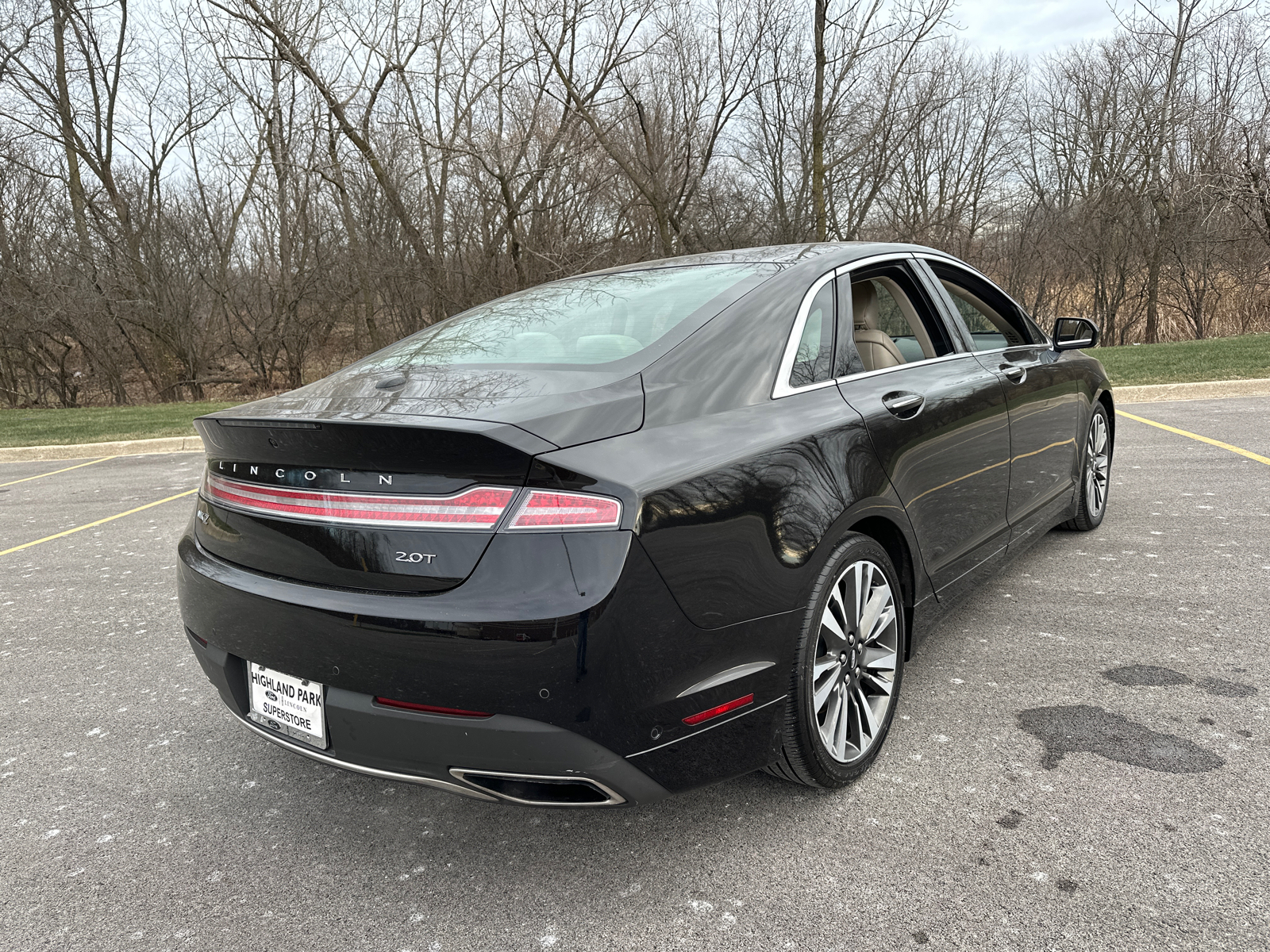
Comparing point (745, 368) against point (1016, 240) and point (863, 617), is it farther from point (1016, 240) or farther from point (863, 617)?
point (1016, 240)

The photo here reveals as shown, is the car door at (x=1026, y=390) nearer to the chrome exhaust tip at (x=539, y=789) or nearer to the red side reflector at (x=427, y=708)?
the chrome exhaust tip at (x=539, y=789)

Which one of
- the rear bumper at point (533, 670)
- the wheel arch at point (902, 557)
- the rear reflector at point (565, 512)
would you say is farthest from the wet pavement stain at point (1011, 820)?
the rear reflector at point (565, 512)

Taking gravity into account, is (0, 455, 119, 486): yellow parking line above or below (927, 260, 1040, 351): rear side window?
below

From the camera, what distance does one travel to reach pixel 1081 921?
2.00 meters

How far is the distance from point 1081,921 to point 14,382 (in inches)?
1077

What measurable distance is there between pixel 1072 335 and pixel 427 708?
12.4 feet

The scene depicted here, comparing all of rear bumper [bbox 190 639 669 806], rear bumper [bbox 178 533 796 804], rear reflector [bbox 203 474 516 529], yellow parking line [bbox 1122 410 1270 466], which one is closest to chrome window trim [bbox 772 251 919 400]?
rear bumper [bbox 178 533 796 804]

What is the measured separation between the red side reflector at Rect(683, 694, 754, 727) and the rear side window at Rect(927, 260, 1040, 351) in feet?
7.75

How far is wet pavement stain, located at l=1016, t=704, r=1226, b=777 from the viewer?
2.64m

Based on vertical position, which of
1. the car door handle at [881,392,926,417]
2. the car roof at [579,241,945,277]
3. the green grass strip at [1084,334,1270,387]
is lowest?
the green grass strip at [1084,334,1270,387]

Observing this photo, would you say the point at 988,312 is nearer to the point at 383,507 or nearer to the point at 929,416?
the point at 929,416

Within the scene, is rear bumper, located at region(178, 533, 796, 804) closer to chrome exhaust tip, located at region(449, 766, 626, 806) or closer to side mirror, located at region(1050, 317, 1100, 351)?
chrome exhaust tip, located at region(449, 766, 626, 806)

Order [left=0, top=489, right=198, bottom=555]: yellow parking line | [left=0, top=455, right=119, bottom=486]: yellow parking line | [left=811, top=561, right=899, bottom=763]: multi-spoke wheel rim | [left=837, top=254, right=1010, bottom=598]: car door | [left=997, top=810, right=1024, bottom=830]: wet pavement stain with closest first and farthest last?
1. [left=997, top=810, right=1024, bottom=830]: wet pavement stain
2. [left=811, top=561, right=899, bottom=763]: multi-spoke wheel rim
3. [left=837, top=254, right=1010, bottom=598]: car door
4. [left=0, top=489, right=198, bottom=555]: yellow parking line
5. [left=0, top=455, right=119, bottom=486]: yellow parking line

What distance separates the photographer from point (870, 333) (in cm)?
341
